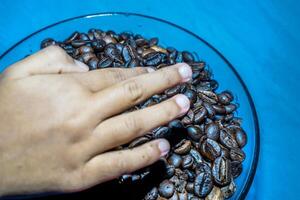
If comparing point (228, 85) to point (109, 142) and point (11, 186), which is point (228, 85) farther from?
point (11, 186)

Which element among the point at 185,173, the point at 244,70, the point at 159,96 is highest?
the point at 244,70

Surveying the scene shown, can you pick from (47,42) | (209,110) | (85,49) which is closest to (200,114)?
(209,110)

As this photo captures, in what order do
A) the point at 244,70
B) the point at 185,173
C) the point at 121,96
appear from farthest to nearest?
the point at 244,70 → the point at 185,173 → the point at 121,96

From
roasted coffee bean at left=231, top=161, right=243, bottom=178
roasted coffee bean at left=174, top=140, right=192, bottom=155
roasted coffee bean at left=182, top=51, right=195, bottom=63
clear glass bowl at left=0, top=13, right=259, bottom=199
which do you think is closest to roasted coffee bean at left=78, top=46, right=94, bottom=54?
clear glass bowl at left=0, top=13, right=259, bottom=199

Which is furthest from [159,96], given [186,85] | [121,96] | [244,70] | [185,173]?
[244,70]

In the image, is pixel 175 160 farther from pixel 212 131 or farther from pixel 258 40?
pixel 258 40

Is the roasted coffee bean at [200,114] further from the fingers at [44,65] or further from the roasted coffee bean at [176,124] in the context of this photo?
the fingers at [44,65]

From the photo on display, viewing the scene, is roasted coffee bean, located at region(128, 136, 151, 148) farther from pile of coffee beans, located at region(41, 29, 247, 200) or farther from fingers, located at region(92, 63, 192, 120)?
fingers, located at region(92, 63, 192, 120)
